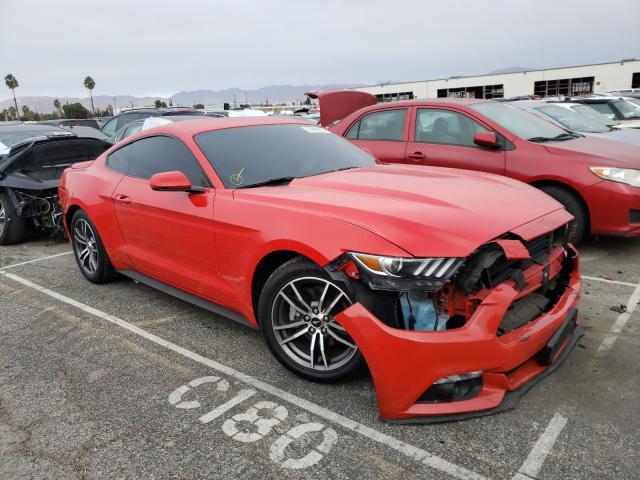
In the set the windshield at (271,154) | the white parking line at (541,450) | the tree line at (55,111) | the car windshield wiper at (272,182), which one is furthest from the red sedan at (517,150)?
the tree line at (55,111)

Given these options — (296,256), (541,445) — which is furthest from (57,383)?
(541,445)

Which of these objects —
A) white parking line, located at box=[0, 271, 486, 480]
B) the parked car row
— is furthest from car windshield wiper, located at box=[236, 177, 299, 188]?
white parking line, located at box=[0, 271, 486, 480]

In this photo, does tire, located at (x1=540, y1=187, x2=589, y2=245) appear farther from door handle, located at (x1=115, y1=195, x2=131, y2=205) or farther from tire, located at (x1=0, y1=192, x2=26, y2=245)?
tire, located at (x1=0, y1=192, x2=26, y2=245)

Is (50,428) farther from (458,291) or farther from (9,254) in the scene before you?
(9,254)

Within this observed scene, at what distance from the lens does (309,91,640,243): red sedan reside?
5031mm

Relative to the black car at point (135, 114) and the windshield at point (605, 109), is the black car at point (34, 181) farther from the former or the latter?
the windshield at point (605, 109)

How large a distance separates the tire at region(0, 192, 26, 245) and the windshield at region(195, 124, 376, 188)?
4291 millimetres

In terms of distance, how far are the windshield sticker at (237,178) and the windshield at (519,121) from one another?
11.3 feet

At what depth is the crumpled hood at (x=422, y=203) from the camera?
8.43 ft

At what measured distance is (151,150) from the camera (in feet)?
13.9

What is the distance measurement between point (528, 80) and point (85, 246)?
51500mm

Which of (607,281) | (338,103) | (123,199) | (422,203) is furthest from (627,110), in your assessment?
(123,199)

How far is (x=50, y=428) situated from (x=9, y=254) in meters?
4.63

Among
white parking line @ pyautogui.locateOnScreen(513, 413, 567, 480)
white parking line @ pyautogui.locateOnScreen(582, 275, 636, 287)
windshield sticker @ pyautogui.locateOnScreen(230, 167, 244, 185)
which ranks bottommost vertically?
white parking line @ pyautogui.locateOnScreen(582, 275, 636, 287)
